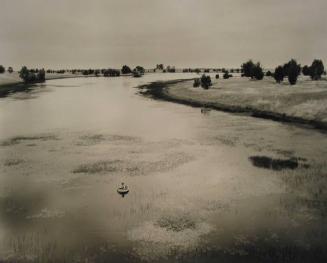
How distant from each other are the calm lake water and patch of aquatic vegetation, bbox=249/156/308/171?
0.72ft

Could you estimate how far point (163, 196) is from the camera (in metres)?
15.9

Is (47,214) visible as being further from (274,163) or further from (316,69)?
(316,69)

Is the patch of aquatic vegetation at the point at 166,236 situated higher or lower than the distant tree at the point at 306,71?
lower

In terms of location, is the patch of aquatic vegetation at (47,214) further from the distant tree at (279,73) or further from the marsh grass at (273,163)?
the distant tree at (279,73)

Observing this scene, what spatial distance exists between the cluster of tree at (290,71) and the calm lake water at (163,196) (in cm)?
3839

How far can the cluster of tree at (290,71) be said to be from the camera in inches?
2606

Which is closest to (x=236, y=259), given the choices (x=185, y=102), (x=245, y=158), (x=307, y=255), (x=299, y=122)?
(x=307, y=255)

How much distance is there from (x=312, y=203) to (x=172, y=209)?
18.5ft

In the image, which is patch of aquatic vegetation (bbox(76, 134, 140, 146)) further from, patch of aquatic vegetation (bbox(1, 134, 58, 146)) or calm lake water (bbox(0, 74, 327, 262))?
patch of aquatic vegetation (bbox(1, 134, 58, 146))

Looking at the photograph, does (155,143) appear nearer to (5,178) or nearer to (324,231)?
(5,178)

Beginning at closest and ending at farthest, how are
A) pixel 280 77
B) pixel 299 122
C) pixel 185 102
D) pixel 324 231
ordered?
pixel 324 231 < pixel 299 122 < pixel 185 102 < pixel 280 77

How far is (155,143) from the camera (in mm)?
26812

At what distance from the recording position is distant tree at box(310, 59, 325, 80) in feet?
258

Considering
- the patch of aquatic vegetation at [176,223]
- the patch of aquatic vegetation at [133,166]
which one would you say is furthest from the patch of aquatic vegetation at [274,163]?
the patch of aquatic vegetation at [176,223]
